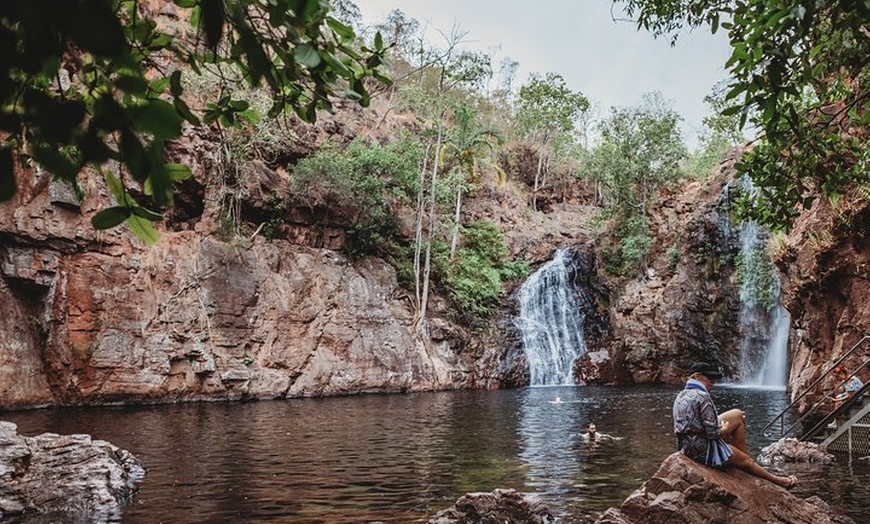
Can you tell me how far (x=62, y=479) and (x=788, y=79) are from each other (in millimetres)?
10897

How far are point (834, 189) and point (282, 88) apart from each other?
5.14m

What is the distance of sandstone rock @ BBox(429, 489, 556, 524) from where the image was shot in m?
8.34

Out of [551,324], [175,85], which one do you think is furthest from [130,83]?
[551,324]

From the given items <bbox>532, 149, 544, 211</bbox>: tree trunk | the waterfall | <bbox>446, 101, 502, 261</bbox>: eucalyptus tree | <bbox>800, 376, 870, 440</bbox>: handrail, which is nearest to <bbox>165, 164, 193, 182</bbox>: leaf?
<bbox>800, 376, 870, 440</bbox>: handrail

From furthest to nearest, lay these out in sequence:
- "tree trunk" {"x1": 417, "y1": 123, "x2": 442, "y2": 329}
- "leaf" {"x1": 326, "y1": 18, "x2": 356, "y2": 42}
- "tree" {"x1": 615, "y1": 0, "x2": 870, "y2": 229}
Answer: "tree trunk" {"x1": 417, "y1": 123, "x2": 442, "y2": 329} < "tree" {"x1": 615, "y1": 0, "x2": 870, "y2": 229} < "leaf" {"x1": 326, "y1": 18, "x2": 356, "y2": 42}

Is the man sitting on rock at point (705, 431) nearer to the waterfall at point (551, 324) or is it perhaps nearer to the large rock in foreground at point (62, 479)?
the large rock in foreground at point (62, 479)

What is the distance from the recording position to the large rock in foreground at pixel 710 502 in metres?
7.29

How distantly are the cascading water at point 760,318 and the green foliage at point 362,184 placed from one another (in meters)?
18.7

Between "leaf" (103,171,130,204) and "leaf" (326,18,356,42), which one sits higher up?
"leaf" (326,18,356,42)

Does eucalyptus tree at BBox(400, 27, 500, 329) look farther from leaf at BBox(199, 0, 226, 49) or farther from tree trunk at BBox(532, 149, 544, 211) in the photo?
leaf at BBox(199, 0, 226, 49)

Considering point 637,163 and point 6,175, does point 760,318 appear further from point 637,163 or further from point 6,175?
point 6,175

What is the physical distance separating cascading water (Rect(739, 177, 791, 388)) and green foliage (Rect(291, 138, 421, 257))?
18691mm

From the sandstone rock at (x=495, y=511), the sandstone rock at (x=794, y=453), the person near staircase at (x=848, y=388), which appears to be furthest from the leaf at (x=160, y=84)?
the person near staircase at (x=848, y=388)

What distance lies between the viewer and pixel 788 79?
4180 millimetres
